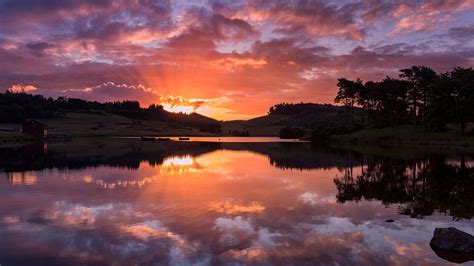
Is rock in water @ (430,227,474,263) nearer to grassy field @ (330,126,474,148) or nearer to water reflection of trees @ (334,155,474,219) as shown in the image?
water reflection of trees @ (334,155,474,219)

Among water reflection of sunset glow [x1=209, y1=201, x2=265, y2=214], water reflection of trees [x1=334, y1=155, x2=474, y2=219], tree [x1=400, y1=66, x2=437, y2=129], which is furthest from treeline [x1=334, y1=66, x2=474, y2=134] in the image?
water reflection of sunset glow [x1=209, y1=201, x2=265, y2=214]

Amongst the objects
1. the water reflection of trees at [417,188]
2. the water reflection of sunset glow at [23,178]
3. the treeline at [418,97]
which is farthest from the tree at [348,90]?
the water reflection of sunset glow at [23,178]

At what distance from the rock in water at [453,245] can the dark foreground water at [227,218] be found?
0.34 m

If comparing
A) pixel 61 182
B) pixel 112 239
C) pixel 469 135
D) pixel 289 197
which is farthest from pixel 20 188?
pixel 469 135

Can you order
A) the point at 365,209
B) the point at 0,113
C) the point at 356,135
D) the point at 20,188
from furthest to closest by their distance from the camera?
the point at 0,113
the point at 356,135
the point at 20,188
the point at 365,209

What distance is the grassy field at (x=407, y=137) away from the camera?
8019cm

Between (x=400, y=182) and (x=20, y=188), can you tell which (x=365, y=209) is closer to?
(x=400, y=182)

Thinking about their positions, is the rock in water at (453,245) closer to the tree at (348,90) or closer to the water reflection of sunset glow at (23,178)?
the water reflection of sunset glow at (23,178)

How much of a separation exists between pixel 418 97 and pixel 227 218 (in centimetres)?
9995

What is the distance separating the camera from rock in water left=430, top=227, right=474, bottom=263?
13.1 meters

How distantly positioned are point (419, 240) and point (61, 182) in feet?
83.0

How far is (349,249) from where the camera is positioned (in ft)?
46.3

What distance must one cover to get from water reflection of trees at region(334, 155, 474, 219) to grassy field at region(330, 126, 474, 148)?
142ft

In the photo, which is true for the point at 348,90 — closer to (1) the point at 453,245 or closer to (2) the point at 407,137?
(2) the point at 407,137
